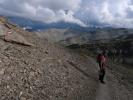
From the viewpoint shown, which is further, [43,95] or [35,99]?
[43,95]

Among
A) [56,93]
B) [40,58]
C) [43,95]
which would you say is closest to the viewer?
[43,95]

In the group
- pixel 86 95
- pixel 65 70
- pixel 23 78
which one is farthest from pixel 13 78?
pixel 65 70

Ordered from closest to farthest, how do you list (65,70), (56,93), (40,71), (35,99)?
(35,99) < (56,93) < (40,71) < (65,70)

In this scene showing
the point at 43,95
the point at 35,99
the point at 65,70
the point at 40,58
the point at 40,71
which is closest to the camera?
the point at 35,99

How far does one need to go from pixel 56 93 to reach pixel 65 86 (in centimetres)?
281

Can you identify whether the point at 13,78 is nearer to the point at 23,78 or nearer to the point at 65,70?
the point at 23,78

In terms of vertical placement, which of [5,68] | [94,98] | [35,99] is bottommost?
[94,98]

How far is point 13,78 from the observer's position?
1788 cm

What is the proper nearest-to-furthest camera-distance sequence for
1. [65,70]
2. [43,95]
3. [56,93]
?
1. [43,95]
2. [56,93]
3. [65,70]

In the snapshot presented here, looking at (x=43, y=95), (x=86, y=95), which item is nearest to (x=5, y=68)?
(x=43, y=95)

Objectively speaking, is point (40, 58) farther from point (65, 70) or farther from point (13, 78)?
point (13, 78)

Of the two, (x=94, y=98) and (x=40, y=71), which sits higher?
(x=40, y=71)

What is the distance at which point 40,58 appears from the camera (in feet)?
84.9

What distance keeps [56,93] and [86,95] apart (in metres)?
3.60
